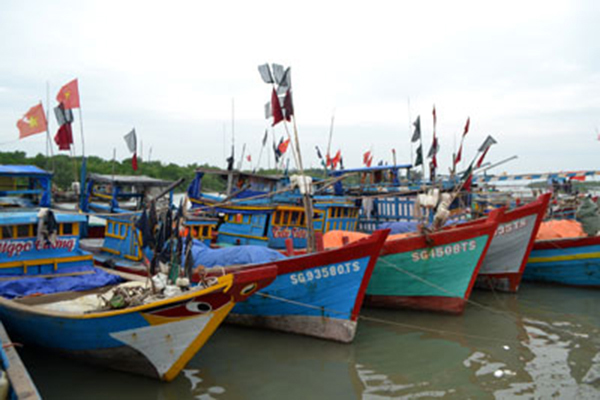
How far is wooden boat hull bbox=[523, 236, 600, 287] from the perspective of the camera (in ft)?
45.3

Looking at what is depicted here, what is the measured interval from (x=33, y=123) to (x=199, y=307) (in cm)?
838

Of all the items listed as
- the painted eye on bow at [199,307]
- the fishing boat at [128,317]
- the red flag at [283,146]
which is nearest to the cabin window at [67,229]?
the fishing boat at [128,317]

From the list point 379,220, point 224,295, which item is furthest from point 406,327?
point 379,220

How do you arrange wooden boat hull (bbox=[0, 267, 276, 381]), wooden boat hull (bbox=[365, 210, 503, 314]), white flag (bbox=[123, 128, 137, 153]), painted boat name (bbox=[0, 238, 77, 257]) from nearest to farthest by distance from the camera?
wooden boat hull (bbox=[0, 267, 276, 381]) < painted boat name (bbox=[0, 238, 77, 257]) < wooden boat hull (bbox=[365, 210, 503, 314]) < white flag (bbox=[123, 128, 137, 153])

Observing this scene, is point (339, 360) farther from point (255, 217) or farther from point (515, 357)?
point (255, 217)

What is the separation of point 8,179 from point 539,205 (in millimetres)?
15805

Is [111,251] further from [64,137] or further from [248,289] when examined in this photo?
[248,289]

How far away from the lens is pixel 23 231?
994cm

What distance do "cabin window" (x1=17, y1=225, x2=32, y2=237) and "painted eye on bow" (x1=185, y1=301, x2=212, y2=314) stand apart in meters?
5.34

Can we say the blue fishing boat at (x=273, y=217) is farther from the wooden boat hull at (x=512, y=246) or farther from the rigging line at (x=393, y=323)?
the wooden boat hull at (x=512, y=246)

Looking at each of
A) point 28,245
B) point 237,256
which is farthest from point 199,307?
point 28,245

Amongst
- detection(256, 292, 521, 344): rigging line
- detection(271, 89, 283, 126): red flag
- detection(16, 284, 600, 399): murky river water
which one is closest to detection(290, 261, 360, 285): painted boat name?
detection(256, 292, 521, 344): rigging line

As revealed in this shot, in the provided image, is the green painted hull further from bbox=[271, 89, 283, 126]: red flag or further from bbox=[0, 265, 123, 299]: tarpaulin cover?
bbox=[0, 265, 123, 299]: tarpaulin cover

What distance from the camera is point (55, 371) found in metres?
8.00
